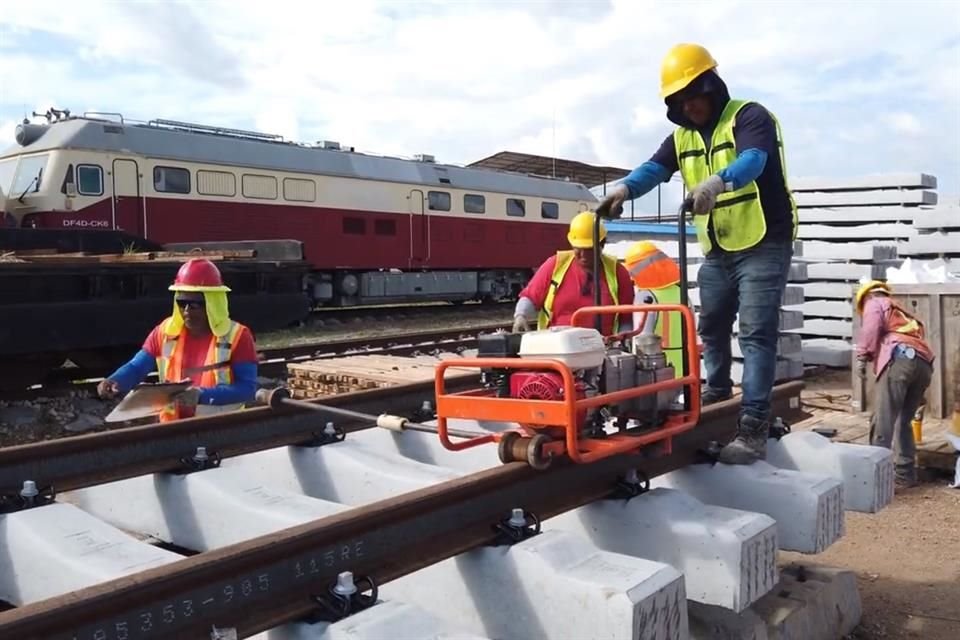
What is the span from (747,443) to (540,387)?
50.8 inches

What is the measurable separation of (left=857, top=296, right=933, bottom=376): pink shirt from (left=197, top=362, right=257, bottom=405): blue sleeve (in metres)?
4.48

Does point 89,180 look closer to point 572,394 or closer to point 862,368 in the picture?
point 862,368

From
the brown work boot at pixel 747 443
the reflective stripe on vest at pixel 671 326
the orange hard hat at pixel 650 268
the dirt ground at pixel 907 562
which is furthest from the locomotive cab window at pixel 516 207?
the brown work boot at pixel 747 443

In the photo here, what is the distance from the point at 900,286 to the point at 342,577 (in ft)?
23.8

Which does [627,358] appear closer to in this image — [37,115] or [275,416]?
[275,416]

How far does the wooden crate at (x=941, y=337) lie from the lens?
798cm

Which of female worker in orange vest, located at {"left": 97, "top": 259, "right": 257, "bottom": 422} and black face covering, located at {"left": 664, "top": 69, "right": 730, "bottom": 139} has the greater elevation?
black face covering, located at {"left": 664, "top": 69, "right": 730, "bottom": 139}

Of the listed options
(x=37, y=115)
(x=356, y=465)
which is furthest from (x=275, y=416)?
(x=37, y=115)

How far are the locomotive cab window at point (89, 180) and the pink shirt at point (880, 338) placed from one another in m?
13.0

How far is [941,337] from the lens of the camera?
8047mm

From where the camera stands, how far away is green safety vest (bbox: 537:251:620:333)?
5.43m

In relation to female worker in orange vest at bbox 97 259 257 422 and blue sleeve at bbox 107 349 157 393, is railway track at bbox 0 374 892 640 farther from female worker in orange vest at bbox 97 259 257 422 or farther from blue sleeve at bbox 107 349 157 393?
blue sleeve at bbox 107 349 157 393

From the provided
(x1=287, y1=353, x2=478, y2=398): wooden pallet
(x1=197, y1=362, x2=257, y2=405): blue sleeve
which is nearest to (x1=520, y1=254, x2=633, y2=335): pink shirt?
(x1=197, y1=362, x2=257, y2=405): blue sleeve

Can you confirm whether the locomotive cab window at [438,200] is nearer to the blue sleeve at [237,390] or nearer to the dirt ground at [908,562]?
the dirt ground at [908,562]
